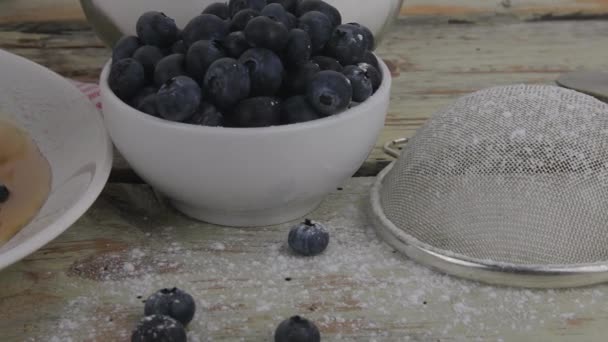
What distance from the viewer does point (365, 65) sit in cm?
74

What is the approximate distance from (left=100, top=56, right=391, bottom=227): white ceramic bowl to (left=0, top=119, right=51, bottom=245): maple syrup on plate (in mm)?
91

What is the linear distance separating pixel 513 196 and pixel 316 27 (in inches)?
8.7

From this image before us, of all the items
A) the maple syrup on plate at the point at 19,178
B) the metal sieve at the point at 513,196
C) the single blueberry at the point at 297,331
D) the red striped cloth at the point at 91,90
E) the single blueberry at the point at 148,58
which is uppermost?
the single blueberry at the point at 148,58

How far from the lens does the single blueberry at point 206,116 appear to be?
668mm

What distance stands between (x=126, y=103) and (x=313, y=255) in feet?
0.68

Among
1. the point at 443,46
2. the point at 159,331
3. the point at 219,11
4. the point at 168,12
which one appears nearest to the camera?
the point at 159,331

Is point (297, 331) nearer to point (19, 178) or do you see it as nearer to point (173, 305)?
point (173, 305)

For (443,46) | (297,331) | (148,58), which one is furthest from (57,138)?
(443,46)

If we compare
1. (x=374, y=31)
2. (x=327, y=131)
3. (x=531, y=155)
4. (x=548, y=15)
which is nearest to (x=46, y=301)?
(x=327, y=131)

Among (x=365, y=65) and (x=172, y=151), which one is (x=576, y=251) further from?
(x=172, y=151)

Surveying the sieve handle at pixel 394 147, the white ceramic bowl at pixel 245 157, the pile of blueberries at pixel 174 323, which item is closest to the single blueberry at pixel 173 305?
the pile of blueberries at pixel 174 323

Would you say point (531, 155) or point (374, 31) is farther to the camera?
point (374, 31)

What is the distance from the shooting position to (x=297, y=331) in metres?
0.57

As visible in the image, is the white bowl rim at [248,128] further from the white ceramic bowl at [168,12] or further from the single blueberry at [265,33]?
the white ceramic bowl at [168,12]
